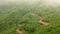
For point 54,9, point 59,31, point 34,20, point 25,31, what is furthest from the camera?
point 54,9

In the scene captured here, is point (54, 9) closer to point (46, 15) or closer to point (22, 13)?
point (46, 15)

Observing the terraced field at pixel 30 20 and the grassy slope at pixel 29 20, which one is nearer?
the grassy slope at pixel 29 20

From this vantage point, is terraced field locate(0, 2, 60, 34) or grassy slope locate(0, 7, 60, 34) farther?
terraced field locate(0, 2, 60, 34)

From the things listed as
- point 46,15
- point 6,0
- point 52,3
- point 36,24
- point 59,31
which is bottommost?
point 59,31

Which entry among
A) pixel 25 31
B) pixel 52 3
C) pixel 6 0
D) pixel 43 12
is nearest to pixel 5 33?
pixel 25 31
